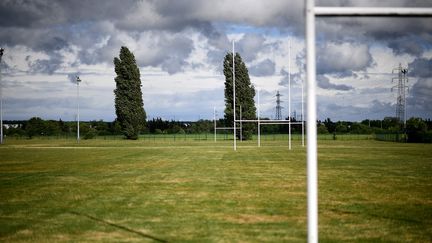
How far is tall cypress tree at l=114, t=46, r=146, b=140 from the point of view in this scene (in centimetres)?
6250

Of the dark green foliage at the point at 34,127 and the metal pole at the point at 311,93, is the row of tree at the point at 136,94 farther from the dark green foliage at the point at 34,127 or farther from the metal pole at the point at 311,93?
the metal pole at the point at 311,93

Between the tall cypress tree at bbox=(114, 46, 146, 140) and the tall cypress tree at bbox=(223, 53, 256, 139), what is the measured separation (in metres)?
13.1

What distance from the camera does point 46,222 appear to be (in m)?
8.18

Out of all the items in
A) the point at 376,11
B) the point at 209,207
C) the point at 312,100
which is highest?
the point at 376,11

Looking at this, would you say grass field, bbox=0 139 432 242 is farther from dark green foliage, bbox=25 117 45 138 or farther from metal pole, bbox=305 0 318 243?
dark green foliage, bbox=25 117 45 138

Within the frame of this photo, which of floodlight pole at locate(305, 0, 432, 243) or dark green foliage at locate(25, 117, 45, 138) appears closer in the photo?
floodlight pole at locate(305, 0, 432, 243)

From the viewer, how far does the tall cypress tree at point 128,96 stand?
205ft

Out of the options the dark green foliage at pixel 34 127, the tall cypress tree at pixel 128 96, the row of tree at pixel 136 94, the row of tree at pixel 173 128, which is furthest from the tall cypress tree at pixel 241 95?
the dark green foliage at pixel 34 127

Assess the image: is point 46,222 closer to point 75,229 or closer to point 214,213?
point 75,229

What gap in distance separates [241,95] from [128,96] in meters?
16.3

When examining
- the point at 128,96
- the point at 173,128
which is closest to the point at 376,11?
the point at 128,96

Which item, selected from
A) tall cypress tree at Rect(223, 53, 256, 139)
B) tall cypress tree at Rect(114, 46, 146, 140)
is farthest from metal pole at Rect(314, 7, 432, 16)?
tall cypress tree at Rect(114, 46, 146, 140)

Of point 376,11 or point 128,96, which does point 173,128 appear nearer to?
point 128,96

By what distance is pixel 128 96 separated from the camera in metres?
63.0
